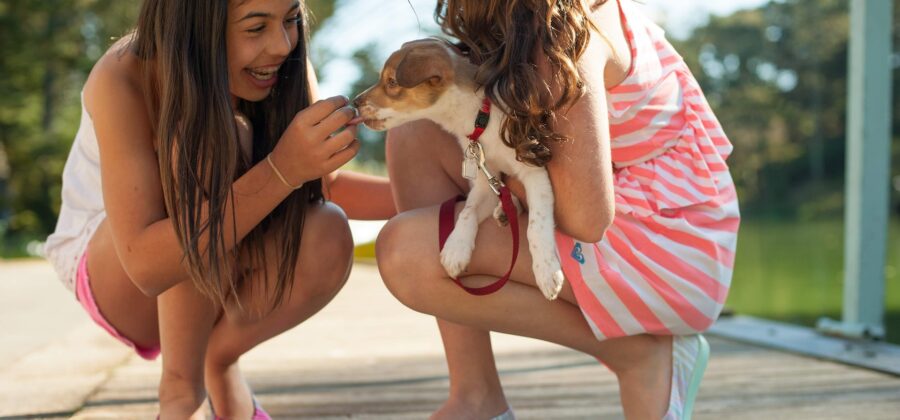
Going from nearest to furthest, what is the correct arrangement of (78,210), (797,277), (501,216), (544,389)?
1. (501,216)
2. (78,210)
3. (544,389)
4. (797,277)

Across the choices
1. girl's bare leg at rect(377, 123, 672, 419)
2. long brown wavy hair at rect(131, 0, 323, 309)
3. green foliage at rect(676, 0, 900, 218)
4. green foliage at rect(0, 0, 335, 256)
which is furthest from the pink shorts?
green foliage at rect(676, 0, 900, 218)

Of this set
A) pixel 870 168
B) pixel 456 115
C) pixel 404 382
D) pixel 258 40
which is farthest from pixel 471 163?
pixel 870 168

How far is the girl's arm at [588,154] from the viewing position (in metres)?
1.67

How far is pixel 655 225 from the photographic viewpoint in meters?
1.86

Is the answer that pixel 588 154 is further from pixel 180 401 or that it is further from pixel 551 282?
pixel 180 401

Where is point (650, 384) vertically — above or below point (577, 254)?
below

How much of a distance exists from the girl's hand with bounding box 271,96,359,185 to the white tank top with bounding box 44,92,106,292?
2.10 ft

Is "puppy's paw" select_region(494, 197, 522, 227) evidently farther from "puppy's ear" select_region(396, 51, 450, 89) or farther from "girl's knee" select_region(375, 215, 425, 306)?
"puppy's ear" select_region(396, 51, 450, 89)

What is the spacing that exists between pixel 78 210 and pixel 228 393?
1.87 feet

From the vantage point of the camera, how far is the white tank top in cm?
216

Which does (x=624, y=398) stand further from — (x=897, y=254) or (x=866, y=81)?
(x=897, y=254)

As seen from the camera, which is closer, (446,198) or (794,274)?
(446,198)

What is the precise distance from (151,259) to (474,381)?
694 millimetres

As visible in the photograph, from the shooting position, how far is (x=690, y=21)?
17531 mm
